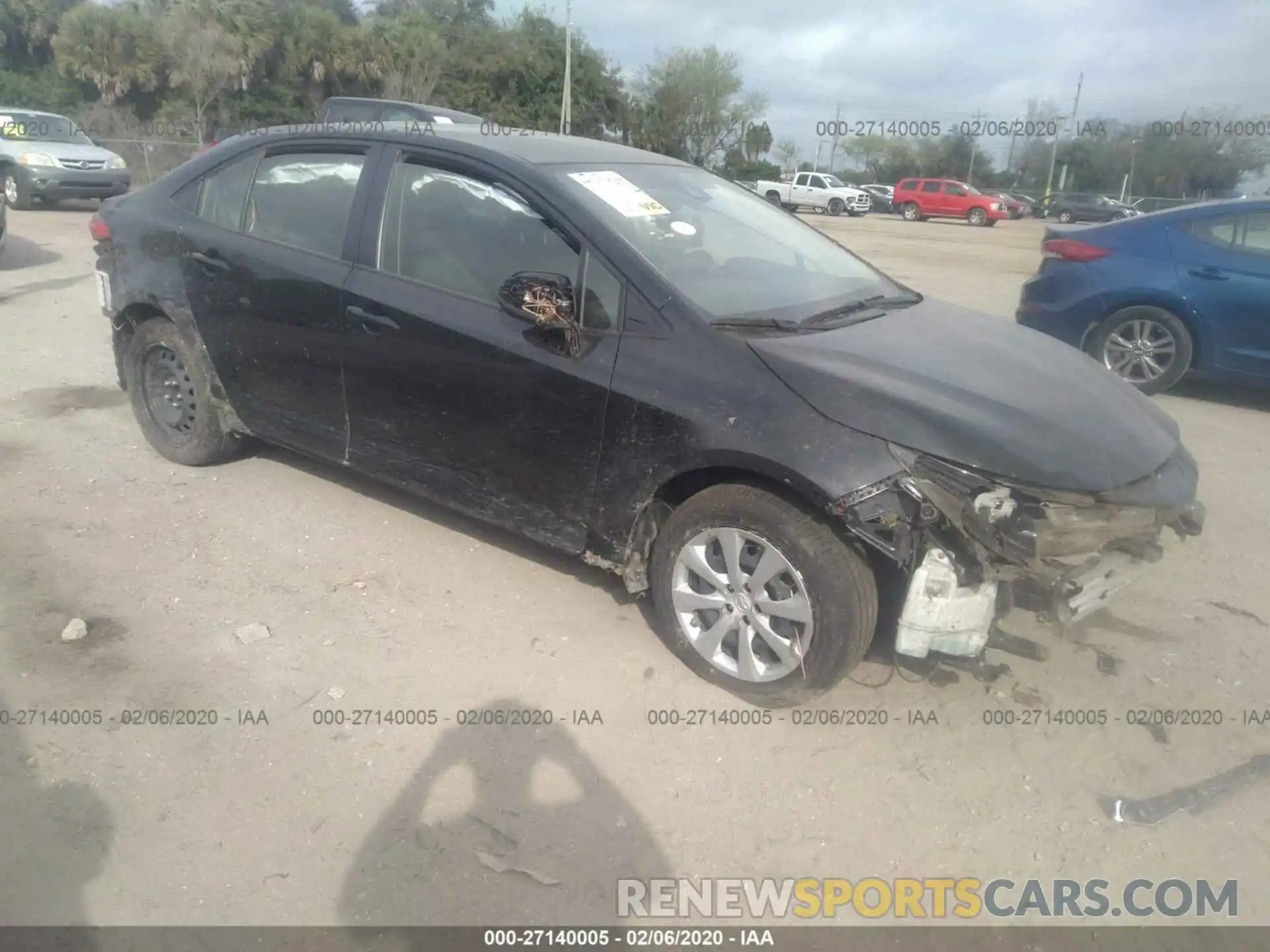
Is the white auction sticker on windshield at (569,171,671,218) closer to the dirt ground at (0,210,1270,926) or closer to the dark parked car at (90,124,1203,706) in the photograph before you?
the dark parked car at (90,124,1203,706)

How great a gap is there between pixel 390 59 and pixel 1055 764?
41.7 meters

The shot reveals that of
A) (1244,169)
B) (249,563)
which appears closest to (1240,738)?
(249,563)

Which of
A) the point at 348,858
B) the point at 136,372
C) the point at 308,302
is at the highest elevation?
the point at 308,302

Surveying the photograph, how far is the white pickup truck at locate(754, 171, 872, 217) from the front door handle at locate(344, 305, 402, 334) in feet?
113

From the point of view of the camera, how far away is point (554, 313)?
345cm

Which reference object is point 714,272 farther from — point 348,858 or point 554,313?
point 348,858

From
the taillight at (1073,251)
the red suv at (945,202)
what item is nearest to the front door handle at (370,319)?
the taillight at (1073,251)

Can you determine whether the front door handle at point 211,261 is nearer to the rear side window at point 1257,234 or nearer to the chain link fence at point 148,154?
the rear side window at point 1257,234

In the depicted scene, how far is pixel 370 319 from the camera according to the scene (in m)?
3.99

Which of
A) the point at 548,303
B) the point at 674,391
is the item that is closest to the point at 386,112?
the point at 548,303

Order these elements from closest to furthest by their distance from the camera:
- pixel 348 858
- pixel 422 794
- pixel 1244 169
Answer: pixel 348 858
pixel 422 794
pixel 1244 169

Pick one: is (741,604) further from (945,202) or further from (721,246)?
(945,202)

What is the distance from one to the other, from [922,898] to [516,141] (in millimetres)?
3277

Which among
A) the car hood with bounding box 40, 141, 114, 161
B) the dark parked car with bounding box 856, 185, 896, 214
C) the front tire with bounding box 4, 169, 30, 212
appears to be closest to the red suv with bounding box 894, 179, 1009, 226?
the dark parked car with bounding box 856, 185, 896, 214
